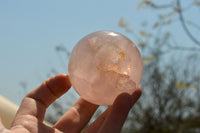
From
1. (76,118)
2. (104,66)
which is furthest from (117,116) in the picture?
(76,118)

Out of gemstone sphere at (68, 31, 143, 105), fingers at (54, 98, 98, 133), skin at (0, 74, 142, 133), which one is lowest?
fingers at (54, 98, 98, 133)

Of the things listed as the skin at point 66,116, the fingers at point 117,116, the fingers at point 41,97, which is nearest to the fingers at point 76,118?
the skin at point 66,116

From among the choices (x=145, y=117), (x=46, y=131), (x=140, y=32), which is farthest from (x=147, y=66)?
(x=46, y=131)

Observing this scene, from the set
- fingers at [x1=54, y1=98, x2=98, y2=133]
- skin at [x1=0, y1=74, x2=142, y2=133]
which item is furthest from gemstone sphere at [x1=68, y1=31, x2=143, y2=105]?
fingers at [x1=54, y1=98, x2=98, y2=133]

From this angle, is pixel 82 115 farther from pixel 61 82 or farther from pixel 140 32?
pixel 140 32

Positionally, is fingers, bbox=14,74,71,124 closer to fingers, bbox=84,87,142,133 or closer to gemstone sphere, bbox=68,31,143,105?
gemstone sphere, bbox=68,31,143,105

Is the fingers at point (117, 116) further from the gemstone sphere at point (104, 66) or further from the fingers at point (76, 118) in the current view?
the fingers at point (76, 118)
